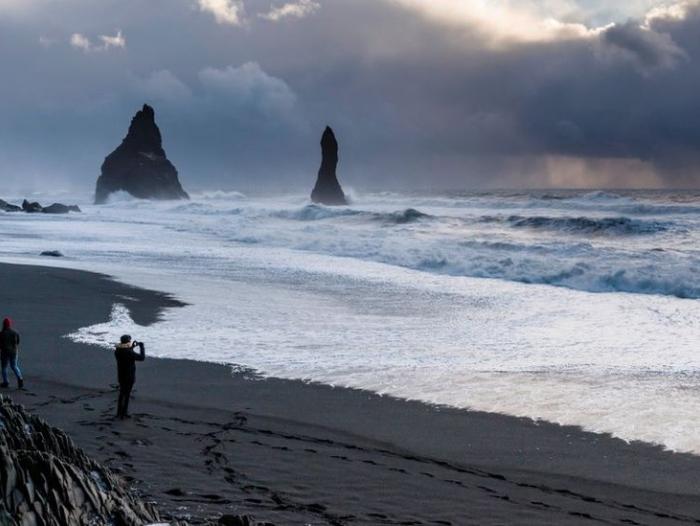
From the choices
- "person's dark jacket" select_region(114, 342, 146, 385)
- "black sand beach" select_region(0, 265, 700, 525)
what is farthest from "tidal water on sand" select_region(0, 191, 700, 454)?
"person's dark jacket" select_region(114, 342, 146, 385)

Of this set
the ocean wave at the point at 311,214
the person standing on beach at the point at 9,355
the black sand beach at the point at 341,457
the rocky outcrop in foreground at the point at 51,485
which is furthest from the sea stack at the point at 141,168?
the rocky outcrop in foreground at the point at 51,485

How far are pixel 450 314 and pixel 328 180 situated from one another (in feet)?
343

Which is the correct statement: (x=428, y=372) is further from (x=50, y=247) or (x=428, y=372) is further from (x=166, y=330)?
(x=50, y=247)

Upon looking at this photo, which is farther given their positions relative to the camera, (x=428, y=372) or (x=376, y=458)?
(x=428, y=372)

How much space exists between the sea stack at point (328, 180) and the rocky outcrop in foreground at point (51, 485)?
116497mm

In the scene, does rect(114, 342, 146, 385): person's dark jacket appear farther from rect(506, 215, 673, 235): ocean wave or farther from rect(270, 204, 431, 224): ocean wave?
rect(270, 204, 431, 224): ocean wave

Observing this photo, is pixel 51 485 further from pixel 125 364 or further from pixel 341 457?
pixel 125 364

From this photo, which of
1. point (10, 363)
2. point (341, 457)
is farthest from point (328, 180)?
point (341, 457)

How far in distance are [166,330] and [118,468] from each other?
910 cm

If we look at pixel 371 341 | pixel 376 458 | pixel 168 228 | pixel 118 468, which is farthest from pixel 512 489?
pixel 168 228

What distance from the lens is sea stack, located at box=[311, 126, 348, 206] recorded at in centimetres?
12262

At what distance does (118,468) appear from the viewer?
881cm

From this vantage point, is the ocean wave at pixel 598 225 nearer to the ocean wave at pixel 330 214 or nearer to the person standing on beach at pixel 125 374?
the ocean wave at pixel 330 214

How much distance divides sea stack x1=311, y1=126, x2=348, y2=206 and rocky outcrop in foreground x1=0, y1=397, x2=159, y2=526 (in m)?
116
